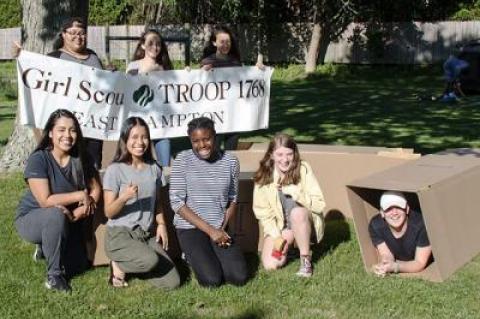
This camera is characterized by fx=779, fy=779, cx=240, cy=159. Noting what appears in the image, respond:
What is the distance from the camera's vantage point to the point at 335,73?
26.0 m

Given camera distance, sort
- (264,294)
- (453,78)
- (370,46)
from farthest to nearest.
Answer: (370,46)
(453,78)
(264,294)

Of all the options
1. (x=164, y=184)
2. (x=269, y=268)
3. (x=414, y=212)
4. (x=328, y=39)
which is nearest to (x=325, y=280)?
(x=269, y=268)

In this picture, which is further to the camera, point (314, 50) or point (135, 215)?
point (314, 50)

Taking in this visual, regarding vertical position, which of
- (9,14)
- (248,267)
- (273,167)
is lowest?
(248,267)

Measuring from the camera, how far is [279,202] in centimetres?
572

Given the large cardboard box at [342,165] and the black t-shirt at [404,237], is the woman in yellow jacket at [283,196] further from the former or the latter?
the large cardboard box at [342,165]

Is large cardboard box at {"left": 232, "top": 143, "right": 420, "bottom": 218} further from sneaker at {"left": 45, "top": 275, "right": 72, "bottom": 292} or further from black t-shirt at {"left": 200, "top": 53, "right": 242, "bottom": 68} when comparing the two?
sneaker at {"left": 45, "top": 275, "right": 72, "bottom": 292}

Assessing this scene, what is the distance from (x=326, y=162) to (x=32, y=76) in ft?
8.73

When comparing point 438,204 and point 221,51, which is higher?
point 221,51

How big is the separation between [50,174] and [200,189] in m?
1.04

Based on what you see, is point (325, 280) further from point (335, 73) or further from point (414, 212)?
point (335, 73)

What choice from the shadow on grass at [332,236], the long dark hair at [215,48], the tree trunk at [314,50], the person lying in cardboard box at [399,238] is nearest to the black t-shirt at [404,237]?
the person lying in cardboard box at [399,238]

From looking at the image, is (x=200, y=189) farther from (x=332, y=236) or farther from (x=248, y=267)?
(x=332, y=236)

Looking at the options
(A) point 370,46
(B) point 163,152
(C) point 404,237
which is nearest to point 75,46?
(B) point 163,152
